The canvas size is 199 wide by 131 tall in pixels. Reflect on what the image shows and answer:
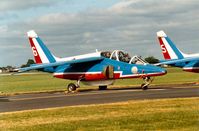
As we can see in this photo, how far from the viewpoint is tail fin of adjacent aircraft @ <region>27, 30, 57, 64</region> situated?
34344 mm

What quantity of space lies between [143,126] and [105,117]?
2089 millimetres

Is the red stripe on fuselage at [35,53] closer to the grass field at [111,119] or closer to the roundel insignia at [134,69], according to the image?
the roundel insignia at [134,69]

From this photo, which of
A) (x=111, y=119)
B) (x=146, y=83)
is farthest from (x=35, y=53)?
(x=111, y=119)

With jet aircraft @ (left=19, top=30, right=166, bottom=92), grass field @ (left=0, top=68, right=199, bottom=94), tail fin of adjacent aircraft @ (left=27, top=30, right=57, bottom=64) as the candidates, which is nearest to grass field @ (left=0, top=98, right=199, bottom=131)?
jet aircraft @ (left=19, top=30, right=166, bottom=92)

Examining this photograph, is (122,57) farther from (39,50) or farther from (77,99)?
(77,99)

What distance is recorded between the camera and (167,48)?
154 ft

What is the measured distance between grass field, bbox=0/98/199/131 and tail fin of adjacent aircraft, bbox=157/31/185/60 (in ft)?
105

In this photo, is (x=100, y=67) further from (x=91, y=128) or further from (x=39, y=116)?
(x=91, y=128)

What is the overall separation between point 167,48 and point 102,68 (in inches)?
726

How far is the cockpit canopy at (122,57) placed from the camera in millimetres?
29594

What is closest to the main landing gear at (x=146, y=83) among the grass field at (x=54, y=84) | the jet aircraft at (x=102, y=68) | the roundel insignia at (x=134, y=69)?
the jet aircraft at (x=102, y=68)

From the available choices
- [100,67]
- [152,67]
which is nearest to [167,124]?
[152,67]

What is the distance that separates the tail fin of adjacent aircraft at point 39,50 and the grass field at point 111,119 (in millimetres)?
19854

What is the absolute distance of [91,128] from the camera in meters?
10.8
